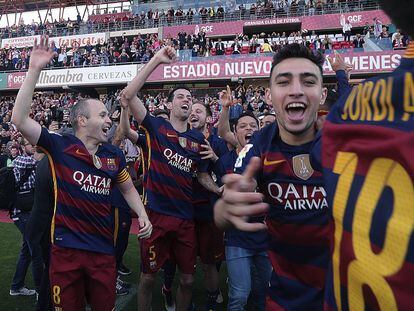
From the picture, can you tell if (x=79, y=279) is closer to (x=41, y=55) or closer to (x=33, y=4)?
(x=41, y=55)

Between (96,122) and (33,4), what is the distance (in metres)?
47.8

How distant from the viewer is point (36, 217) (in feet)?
12.3

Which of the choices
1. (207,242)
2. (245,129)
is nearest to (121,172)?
(245,129)

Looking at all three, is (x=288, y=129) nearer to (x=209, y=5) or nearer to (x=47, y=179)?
(x=47, y=179)

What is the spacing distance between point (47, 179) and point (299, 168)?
2344 mm

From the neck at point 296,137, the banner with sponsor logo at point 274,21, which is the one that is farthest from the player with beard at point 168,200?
the banner with sponsor logo at point 274,21

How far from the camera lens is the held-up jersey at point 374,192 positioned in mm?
842

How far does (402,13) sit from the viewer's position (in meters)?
0.90

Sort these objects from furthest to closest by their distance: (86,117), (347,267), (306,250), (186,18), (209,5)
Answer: (209,5) < (186,18) < (86,117) < (306,250) < (347,267)

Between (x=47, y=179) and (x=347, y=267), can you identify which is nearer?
(x=347, y=267)

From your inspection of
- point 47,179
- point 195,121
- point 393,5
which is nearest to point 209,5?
point 195,121

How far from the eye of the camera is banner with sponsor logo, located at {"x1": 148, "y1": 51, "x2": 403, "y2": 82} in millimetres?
19344

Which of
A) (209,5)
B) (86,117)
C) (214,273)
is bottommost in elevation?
(214,273)

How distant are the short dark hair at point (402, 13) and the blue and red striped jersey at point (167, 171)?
325 cm
